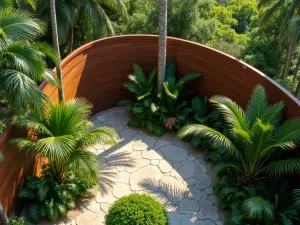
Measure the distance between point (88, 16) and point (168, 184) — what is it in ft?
22.9

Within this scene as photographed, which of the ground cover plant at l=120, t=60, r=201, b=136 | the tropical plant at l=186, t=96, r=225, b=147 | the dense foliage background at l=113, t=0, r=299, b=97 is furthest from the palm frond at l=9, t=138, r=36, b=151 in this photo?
the dense foliage background at l=113, t=0, r=299, b=97

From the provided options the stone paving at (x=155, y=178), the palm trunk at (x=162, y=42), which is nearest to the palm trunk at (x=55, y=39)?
the stone paving at (x=155, y=178)

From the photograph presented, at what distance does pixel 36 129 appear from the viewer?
6.18 metres

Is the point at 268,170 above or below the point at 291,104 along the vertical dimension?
below

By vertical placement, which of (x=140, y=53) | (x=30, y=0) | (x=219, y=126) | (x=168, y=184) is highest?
(x=30, y=0)

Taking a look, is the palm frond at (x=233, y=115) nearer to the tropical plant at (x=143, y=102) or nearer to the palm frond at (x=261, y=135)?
the palm frond at (x=261, y=135)

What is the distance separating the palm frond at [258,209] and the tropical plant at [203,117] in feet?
8.16

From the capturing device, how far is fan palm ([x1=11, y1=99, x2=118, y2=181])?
5.95m

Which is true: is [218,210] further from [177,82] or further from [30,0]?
[30,0]

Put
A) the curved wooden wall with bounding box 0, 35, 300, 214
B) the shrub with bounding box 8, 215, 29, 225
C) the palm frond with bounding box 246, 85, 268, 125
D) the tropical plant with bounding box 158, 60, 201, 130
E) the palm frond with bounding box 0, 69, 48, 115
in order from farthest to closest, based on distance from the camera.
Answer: the tropical plant with bounding box 158, 60, 201, 130 → the curved wooden wall with bounding box 0, 35, 300, 214 → the palm frond with bounding box 246, 85, 268, 125 → the shrub with bounding box 8, 215, 29, 225 → the palm frond with bounding box 0, 69, 48, 115

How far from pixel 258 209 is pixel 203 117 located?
332 cm

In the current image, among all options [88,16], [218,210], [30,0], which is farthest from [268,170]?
[88,16]

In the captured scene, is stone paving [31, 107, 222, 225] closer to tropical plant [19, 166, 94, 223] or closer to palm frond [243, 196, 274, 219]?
tropical plant [19, 166, 94, 223]

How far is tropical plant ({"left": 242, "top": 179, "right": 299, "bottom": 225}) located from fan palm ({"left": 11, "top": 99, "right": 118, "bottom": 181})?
9.02ft
